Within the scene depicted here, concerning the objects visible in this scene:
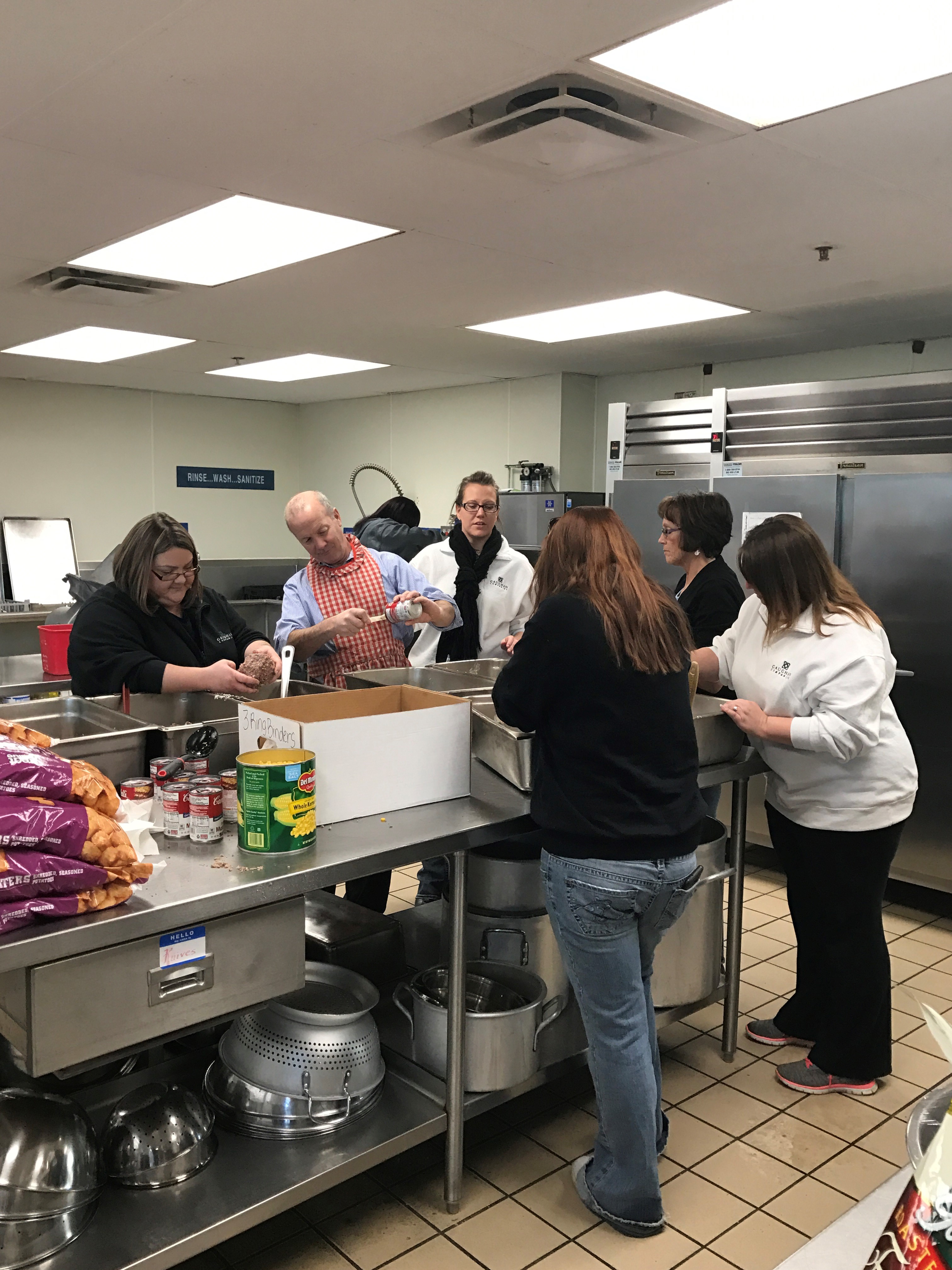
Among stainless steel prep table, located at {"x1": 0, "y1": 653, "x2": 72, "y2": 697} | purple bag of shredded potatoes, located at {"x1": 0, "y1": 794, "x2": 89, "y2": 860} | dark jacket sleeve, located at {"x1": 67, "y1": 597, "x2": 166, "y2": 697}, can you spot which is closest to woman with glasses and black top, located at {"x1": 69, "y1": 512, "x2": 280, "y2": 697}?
dark jacket sleeve, located at {"x1": 67, "y1": 597, "x2": 166, "y2": 697}

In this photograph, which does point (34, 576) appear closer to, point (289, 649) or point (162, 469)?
point (162, 469)

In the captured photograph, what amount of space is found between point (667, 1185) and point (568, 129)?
8.19ft

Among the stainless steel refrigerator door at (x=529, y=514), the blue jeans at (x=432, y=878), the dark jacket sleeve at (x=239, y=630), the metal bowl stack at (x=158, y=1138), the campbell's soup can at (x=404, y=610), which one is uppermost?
the stainless steel refrigerator door at (x=529, y=514)

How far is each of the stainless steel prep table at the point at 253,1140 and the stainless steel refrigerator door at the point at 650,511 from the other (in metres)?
2.82

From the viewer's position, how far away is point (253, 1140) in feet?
6.89

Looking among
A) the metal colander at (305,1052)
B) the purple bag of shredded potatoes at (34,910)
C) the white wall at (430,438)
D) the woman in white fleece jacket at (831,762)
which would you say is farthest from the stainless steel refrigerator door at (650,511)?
the purple bag of shredded potatoes at (34,910)

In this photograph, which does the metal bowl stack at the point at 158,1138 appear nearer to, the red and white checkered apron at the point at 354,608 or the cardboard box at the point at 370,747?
the cardboard box at the point at 370,747

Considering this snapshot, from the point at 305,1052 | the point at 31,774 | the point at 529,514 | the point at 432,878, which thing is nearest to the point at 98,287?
the point at 432,878

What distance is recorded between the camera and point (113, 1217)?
73.2 inches

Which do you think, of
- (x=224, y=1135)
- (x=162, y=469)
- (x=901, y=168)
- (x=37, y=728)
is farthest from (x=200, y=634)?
(x=162, y=469)

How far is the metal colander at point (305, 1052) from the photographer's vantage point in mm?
2145

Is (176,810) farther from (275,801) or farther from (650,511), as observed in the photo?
(650,511)

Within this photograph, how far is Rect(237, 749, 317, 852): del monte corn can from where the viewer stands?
1.91 meters

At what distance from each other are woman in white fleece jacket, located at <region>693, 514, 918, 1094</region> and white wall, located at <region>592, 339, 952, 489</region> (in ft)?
8.55
